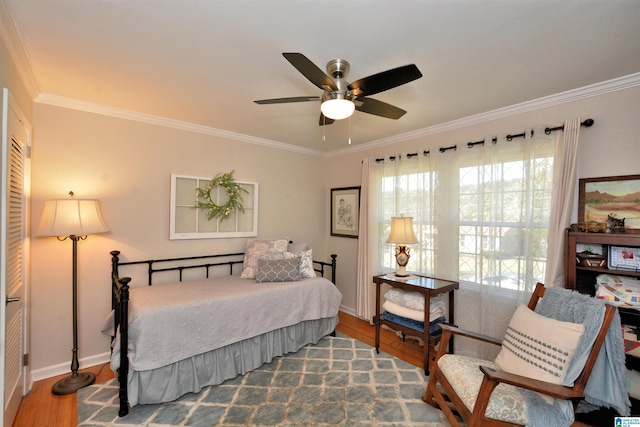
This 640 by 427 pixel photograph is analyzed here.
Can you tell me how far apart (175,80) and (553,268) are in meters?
3.35

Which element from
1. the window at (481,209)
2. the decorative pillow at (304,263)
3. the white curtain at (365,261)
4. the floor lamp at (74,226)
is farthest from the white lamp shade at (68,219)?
the window at (481,209)

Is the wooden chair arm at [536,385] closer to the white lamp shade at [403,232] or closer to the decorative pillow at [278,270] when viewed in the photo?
the white lamp shade at [403,232]

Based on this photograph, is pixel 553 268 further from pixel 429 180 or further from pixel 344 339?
pixel 344 339

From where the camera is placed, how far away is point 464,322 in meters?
3.01

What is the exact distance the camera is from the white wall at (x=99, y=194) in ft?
8.30

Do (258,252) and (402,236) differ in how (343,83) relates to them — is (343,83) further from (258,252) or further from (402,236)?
(258,252)

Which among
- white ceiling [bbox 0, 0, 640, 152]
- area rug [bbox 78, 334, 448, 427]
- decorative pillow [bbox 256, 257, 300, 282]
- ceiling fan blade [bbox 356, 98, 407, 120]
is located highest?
white ceiling [bbox 0, 0, 640, 152]

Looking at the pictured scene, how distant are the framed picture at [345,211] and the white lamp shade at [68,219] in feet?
9.65

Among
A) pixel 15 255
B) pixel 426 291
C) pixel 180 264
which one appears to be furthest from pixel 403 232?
pixel 15 255

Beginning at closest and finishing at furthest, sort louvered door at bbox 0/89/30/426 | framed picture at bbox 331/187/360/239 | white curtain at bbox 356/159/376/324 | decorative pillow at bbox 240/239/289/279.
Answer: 1. louvered door at bbox 0/89/30/426
2. decorative pillow at bbox 240/239/289/279
3. white curtain at bbox 356/159/376/324
4. framed picture at bbox 331/187/360/239

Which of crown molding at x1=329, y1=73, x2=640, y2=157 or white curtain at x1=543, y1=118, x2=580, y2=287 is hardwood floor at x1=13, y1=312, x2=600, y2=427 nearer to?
white curtain at x1=543, y1=118, x2=580, y2=287

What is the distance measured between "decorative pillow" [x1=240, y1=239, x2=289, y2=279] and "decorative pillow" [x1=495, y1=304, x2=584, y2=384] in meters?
2.38

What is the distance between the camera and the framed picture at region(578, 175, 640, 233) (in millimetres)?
2102

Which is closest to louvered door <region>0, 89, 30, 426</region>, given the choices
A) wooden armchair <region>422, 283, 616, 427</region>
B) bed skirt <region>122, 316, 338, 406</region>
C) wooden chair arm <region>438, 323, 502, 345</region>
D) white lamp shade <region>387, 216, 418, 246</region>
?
bed skirt <region>122, 316, 338, 406</region>
